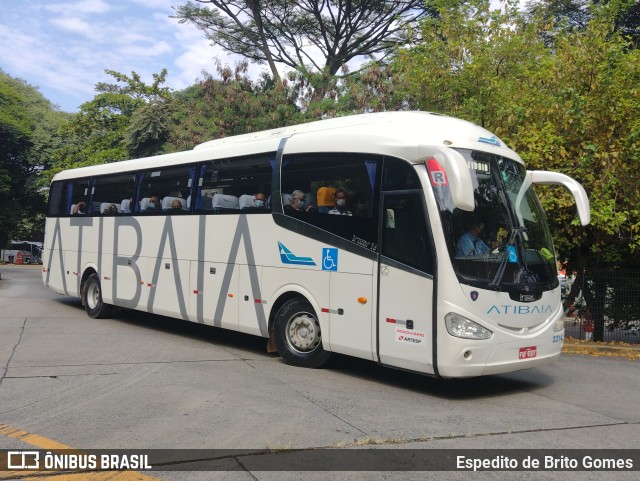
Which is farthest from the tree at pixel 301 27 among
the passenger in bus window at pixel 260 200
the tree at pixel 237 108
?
the passenger in bus window at pixel 260 200

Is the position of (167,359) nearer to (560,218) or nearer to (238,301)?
(238,301)

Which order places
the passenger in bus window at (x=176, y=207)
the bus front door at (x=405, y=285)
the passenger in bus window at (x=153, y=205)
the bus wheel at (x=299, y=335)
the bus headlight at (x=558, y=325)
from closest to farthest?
the bus front door at (x=405, y=285)
the bus headlight at (x=558, y=325)
the bus wheel at (x=299, y=335)
the passenger in bus window at (x=176, y=207)
the passenger in bus window at (x=153, y=205)

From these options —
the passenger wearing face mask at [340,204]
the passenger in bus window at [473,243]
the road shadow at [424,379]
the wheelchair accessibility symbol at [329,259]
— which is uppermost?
the passenger wearing face mask at [340,204]

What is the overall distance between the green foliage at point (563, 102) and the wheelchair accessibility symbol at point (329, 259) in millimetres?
5091

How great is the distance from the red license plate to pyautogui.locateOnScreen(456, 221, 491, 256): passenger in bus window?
1270mm

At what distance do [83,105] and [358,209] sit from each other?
130ft

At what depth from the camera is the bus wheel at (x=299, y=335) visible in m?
9.16

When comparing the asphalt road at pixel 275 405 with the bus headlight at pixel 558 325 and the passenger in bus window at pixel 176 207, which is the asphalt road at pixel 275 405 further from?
the passenger in bus window at pixel 176 207

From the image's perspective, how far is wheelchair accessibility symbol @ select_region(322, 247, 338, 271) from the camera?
8750mm

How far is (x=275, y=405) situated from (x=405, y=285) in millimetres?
2094

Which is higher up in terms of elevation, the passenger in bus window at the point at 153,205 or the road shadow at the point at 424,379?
the passenger in bus window at the point at 153,205

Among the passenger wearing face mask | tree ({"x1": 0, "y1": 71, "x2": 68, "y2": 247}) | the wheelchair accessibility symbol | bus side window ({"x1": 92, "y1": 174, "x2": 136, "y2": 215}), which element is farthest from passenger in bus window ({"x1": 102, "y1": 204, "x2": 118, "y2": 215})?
tree ({"x1": 0, "y1": 71, "x2": 68, "y2": 247})

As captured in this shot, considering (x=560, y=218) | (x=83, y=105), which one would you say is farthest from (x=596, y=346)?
(x=83, y=105)

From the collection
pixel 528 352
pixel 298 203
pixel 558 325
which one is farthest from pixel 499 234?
pixel 298 203
